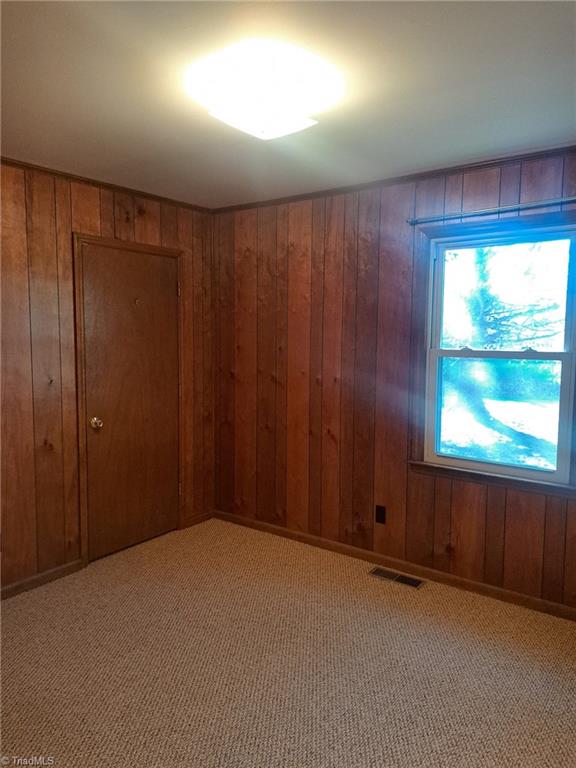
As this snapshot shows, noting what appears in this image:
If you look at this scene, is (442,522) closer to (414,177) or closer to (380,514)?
(380,514)

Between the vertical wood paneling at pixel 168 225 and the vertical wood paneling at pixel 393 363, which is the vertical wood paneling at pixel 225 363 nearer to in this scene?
the vertical wood paneling at pixel 168 225

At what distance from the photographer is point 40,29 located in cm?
166

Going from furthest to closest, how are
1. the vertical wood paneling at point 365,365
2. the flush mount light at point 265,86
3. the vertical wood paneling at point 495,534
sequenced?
the vertical wood paneling at point 365,365
the vertical wood paneling at point 495,534
the flush mount light at point 265,86


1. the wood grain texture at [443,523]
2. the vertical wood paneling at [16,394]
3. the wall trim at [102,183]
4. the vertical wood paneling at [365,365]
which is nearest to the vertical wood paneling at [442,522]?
the wood grain texture at [443,523]

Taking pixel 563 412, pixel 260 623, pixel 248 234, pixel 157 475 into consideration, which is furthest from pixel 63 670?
pixel 248 234

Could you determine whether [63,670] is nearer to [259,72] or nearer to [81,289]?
[81,289]

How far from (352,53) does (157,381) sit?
2572 millimetres

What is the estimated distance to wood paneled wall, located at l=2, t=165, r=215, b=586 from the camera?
9.56ft

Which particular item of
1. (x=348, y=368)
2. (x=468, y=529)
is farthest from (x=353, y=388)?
(x=468, y=529)

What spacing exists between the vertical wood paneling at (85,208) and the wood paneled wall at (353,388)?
1.04 meters

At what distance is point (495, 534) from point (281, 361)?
180 centimetres

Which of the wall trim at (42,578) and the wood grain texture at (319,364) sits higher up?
the wood grain texture at (319,364)

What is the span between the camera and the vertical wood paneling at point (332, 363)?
3455 millimetres

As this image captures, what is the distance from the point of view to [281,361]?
3783 millimetres
